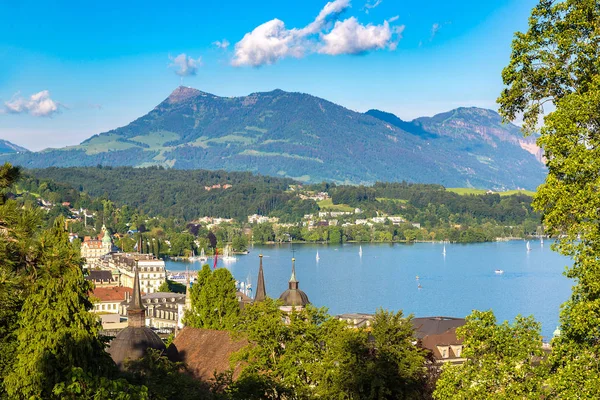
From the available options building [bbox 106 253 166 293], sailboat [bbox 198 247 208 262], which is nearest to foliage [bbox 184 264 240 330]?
building [bbox 106 253 166 293]

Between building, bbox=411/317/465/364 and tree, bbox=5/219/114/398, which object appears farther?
building, bbox=411/317/465/364

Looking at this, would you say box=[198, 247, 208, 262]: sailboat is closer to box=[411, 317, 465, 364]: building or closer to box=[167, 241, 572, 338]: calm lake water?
box=[167, 241, 572, 338]: calm lake water

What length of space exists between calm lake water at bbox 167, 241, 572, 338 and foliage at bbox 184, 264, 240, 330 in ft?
82.4

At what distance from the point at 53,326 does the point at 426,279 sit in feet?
279

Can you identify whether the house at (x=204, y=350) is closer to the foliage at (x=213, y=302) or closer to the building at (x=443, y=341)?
the foliage at (x=213, y=302)

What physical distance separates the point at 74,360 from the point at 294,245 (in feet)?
507

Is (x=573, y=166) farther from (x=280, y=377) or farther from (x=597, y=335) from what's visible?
(x=280, y=377)

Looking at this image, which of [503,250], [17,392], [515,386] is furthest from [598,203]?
[503,250]

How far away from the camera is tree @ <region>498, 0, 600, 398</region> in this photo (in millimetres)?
9109

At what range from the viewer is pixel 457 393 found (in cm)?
1005

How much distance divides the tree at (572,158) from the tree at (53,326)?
5258 mm

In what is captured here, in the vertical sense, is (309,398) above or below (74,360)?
below

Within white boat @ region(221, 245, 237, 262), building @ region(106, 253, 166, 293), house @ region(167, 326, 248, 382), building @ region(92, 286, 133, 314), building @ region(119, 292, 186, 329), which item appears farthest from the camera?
white boat @ region(221, 245, 237, 262)

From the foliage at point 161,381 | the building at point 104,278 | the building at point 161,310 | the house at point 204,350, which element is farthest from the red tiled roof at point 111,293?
the foliage at point 161,381
